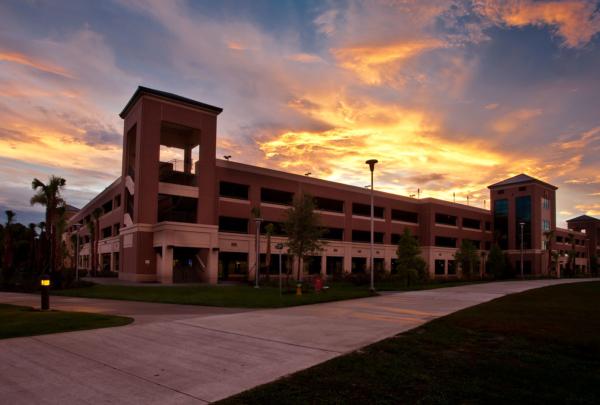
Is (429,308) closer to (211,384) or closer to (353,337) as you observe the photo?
(353,337)

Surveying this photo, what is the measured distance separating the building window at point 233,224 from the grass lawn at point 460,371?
132ft

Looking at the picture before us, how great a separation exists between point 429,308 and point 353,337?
9.92m

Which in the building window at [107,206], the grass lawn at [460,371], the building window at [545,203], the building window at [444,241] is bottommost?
the grass lawn at [460,371]

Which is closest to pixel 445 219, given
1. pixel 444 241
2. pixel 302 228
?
pixel 444 241

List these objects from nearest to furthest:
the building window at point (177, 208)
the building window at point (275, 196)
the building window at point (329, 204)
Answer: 1. the building window at point (177, 208)
2. the building window at point (275, 196)
3. the building window at point (329, 204)

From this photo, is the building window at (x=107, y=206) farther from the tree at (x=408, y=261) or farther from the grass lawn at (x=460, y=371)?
the grass lawn at (x=460, y=371)

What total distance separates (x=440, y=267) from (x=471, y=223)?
15.2 meters

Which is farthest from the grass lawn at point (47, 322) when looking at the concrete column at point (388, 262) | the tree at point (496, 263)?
the tree at point (496, 263)

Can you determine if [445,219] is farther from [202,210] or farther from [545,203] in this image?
[202,210]

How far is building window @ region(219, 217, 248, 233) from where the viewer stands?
172ft

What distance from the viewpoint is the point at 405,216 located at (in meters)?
77.1

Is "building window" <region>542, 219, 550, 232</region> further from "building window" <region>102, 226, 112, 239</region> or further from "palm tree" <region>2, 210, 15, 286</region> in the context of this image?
"palm tree" <region>2, 210, 15, 286</region>

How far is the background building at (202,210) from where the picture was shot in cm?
4584

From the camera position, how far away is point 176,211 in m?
49.1
